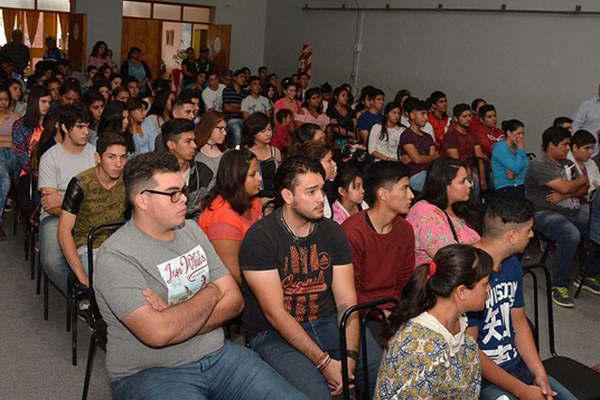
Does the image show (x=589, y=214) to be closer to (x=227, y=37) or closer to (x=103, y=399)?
(x=103, y=399)

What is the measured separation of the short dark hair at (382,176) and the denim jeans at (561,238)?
231 cm

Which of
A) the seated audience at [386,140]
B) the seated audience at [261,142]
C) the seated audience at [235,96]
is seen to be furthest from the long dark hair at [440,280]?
the seated audience at [235,96]

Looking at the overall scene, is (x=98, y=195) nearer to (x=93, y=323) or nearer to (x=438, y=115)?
(x=93, y=323)

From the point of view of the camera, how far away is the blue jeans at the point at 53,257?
3.94 meters

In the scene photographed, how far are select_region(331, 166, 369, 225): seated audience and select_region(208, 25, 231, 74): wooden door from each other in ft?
36.3

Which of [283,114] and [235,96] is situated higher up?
[283,114]

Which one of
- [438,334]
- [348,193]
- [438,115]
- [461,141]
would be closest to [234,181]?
[348,193]

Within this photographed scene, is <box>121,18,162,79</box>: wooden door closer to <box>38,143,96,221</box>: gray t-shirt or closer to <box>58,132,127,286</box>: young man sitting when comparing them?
<box>38,143,96,221</box>: gray t-shirt

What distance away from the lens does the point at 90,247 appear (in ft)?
10.8

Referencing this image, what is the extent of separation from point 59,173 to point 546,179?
367 cm

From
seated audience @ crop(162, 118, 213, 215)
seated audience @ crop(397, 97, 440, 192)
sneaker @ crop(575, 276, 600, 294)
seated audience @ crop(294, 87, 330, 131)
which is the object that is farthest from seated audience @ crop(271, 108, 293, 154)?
sneaker @ crop(575, 276, 600, 294)

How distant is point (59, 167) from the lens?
4.38 metres

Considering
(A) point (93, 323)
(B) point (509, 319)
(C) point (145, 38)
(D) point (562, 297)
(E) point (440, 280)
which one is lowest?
(D) point (562, 297)

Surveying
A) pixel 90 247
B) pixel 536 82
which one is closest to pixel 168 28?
pixel 536 82
